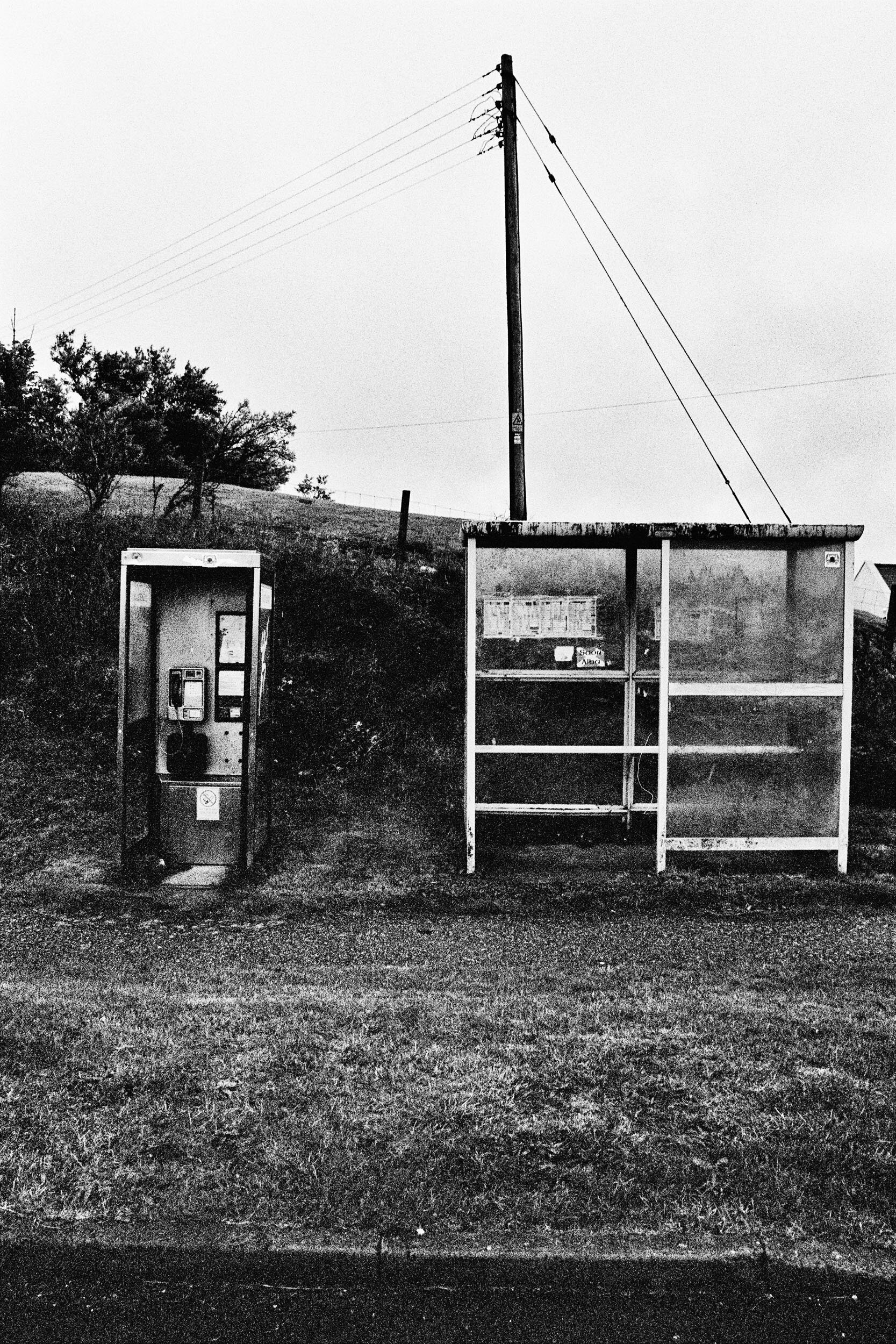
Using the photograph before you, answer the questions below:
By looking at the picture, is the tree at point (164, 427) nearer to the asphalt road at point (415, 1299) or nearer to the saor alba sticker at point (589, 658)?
the saor alba sticker at point (589, 658)

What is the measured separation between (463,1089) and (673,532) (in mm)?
4970

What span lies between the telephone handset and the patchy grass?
7.49ft

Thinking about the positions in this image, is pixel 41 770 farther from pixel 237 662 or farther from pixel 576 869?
pixel 576 869

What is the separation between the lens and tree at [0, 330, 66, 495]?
52.7 feet

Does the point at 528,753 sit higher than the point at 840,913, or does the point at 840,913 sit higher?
the point at 528,753

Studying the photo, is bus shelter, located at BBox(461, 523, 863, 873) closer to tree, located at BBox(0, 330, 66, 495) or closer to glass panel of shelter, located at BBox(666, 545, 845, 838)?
glass panel of shelter, located at BBox(666, 545, 845, 838)

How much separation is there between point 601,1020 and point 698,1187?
4.64 feet

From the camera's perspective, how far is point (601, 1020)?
4594mm

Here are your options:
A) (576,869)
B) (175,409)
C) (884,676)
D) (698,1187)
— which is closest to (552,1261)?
(698,1187)

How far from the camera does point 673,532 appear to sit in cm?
774

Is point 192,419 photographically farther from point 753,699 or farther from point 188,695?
point 753,699

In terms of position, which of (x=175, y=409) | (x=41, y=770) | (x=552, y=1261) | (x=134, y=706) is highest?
(x=175, y=409)

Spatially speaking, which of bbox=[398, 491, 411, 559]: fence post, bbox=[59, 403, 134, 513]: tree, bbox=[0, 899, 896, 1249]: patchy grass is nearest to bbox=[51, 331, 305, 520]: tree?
bbox=[59, 403, 134, 513]: tree

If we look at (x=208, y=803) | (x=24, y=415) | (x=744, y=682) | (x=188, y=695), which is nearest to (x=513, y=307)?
(x=744, y=682)
